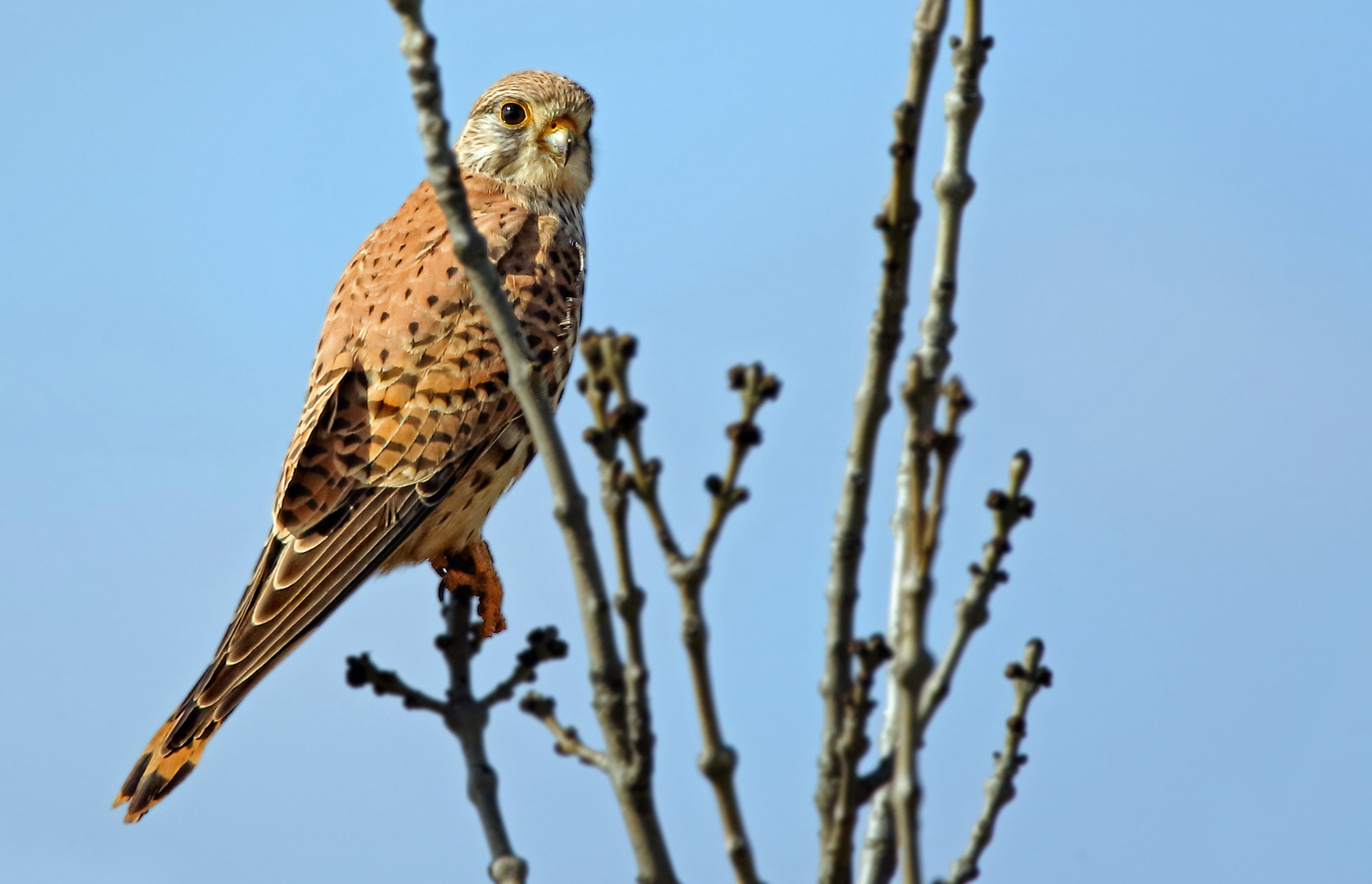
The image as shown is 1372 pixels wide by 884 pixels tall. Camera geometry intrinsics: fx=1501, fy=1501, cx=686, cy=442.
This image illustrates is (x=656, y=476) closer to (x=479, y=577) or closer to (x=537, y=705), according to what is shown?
(x=537, y=705)

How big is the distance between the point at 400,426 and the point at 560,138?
1615mm

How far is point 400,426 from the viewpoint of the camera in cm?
479

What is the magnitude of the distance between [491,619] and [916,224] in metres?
3.00

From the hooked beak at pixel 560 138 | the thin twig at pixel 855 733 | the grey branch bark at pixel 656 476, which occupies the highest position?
the hooked beak at pixel 560 138

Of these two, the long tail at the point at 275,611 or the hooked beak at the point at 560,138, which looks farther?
the hooked beak at the point at 560,138

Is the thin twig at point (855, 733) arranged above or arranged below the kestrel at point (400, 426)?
below

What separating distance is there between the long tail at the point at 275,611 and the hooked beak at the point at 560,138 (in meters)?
1.62

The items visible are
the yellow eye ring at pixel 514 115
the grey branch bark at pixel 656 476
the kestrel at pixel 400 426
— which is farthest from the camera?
the yellow eye ring at pixel 514 115

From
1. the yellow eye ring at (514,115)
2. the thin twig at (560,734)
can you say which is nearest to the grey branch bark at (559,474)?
the thin twig at (560,734)

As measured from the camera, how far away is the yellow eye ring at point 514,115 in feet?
19.6

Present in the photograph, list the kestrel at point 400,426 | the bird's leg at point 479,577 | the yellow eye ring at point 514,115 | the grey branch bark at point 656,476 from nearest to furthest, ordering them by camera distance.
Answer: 1. the grey branch bark at point 656,476
2. the kestrel at point 400,426
3. the bird's leg at point 479,577
4. the yellow eye ring at point 514,115

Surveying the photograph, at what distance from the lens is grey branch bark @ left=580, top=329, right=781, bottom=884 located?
6.05 feet

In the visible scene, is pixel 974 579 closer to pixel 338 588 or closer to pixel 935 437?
pixel 935 437

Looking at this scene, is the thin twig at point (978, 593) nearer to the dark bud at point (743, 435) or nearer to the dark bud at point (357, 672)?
the dark bud at point (743, 435)
